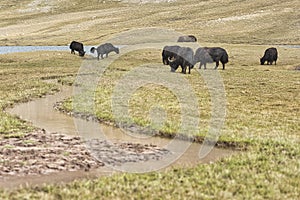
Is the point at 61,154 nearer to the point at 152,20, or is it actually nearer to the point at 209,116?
the point at 209,116

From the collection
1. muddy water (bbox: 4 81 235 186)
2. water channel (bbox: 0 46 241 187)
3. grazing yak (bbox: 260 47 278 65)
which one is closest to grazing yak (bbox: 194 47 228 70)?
grazing yak (bbox: 260 47 278 65)

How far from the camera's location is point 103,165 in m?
12.3

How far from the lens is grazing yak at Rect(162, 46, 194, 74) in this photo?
36469 millimetres

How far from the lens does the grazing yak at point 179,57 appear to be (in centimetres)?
3647

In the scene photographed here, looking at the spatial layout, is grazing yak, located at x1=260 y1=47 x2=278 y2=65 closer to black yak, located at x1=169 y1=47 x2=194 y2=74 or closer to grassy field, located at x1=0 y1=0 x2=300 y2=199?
grassy field, located at x1=0 y1=0 x2=300 y2=199

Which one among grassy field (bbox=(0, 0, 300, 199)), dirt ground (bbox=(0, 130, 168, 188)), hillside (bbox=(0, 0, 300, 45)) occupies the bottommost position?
dirt ground (bbox=(0, 130, 168, 188))

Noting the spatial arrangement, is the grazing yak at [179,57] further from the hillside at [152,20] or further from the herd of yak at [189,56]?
the hillside at [152,20]

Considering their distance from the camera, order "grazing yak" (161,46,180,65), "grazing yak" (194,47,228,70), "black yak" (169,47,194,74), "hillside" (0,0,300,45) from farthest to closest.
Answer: "hillside" (0,0,300,45), "grazing yak" (194,47,228,70), "grazing yak" (161,46,180,65), "black yak" (169,47,194,74)

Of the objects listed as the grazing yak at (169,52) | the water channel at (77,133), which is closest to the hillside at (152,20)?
the grazing yak at (169,52)

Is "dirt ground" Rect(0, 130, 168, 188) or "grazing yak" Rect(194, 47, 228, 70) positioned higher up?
"grazing yak" Rect(194, 47, 228, 70)

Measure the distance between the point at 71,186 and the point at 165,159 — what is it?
11.3ft

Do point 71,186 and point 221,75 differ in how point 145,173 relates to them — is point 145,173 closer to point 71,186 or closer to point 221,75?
point 71,186

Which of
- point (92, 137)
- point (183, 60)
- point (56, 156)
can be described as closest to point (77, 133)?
point (92, 137)

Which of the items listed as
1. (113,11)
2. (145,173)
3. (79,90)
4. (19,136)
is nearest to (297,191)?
(145,173)
